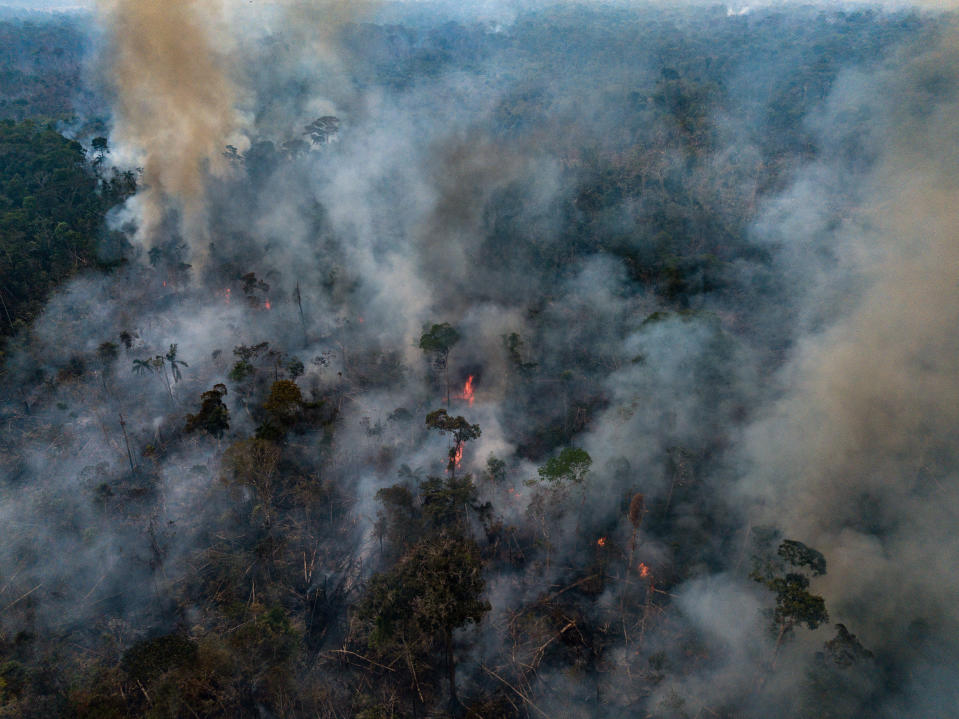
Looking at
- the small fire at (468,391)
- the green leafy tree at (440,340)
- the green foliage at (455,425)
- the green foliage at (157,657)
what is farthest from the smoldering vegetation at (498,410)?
the green foliage at (455,425)

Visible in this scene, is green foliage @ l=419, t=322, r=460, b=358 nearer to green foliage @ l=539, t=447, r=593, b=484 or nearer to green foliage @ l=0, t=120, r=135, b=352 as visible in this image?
green foliage @ l=539, t=447, r=593, b=484

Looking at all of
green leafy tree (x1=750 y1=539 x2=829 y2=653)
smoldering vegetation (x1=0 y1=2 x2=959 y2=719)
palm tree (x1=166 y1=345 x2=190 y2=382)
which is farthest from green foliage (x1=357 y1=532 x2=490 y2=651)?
palm tree (x1=166 y1=345 x2=190 y2=382)

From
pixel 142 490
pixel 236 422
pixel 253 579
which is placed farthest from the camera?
pixel 236 422

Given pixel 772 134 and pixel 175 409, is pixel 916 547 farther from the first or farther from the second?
pixel 772 134

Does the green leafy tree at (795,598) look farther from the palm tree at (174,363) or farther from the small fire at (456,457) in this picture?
the palm tree at (174,363)

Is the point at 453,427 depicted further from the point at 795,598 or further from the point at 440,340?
the point at 795,598

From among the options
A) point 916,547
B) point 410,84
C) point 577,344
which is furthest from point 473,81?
point 916,547
